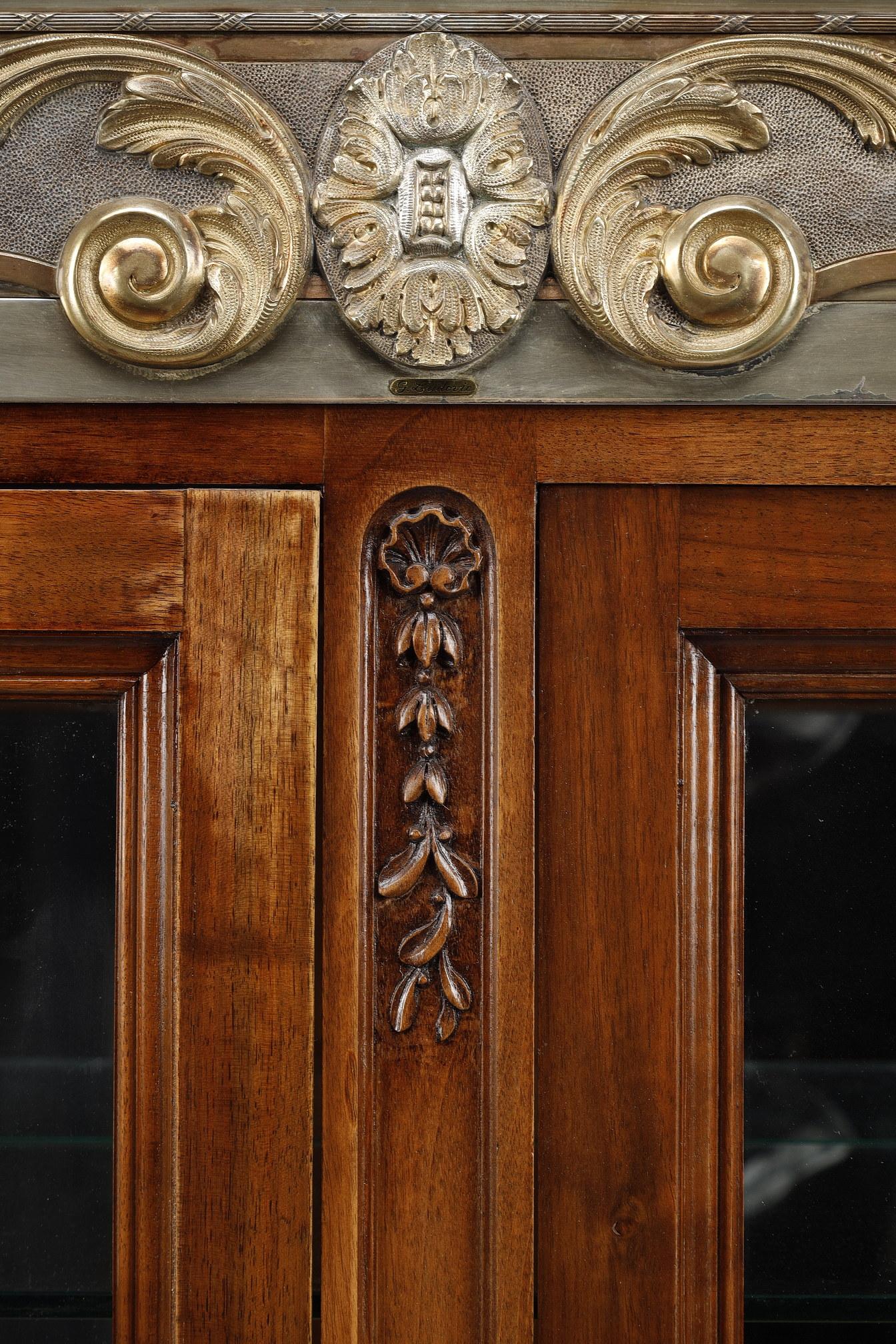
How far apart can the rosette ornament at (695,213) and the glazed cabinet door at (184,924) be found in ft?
0.61

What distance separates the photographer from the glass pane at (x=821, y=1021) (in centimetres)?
53

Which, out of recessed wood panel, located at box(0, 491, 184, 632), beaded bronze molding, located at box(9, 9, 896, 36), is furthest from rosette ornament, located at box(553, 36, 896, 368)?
recessed wood panel, located at box(0, 491, 184, 632)

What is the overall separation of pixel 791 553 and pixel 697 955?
0.68 feet

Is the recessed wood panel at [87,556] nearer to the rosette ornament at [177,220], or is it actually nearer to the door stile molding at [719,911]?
the rosette ornament at [177,220]

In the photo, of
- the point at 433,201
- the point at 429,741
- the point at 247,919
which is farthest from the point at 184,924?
the point at 433,201

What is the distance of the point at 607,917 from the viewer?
0.52m

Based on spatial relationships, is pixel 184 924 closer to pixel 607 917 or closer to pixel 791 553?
pixel 607 917

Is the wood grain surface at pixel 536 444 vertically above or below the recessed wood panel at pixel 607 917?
above

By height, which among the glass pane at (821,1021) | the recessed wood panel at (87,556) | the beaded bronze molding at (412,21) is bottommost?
the glass pane at (821,1021)

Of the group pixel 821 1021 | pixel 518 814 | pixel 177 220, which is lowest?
pixel 821 1021

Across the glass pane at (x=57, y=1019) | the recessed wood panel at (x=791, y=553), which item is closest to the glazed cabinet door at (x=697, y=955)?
the recessed wood panel at (x=791, y=553)

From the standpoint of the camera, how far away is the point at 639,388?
→ 51cm

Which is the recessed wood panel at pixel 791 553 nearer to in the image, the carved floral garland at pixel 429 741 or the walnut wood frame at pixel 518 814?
the walnut wood frame at pixel 518 814

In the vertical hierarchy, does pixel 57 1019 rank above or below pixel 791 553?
below
